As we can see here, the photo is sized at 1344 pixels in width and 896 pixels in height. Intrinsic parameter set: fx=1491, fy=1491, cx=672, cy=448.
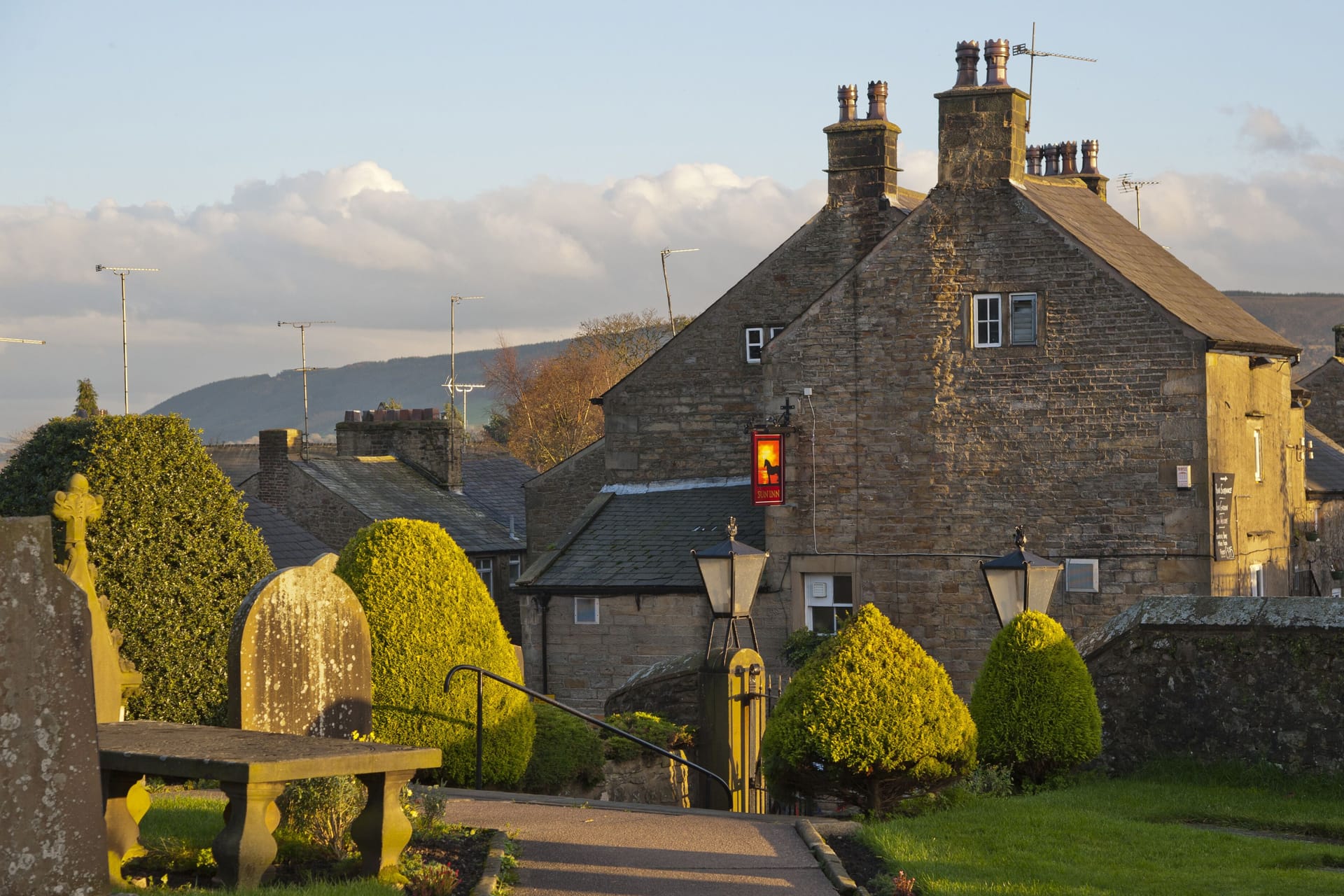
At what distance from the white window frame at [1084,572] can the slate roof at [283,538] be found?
52.0 feet

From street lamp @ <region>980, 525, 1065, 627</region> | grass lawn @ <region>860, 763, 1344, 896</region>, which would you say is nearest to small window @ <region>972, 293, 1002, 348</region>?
street lamp @ <region>980, 525, 1065, 627</region>

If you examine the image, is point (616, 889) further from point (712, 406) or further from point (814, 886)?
point (712, 406)

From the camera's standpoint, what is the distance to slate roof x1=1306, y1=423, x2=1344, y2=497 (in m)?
33.4

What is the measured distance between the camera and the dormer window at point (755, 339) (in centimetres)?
3166

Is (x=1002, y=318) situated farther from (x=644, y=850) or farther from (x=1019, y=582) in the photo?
(x=644, y=850)

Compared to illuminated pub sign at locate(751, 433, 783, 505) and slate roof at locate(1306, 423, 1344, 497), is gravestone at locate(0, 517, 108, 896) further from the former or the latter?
slate roof at locate(1306, 423, 1344, 497)

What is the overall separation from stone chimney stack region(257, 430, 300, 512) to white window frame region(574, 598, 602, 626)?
564 inches

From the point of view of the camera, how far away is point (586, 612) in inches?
1119

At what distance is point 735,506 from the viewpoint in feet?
98.1

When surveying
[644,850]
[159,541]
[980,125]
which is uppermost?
[980,125]

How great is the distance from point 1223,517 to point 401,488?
24437 millimetres

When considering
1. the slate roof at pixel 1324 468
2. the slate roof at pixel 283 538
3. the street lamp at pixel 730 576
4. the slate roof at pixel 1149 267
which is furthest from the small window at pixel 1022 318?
the slate roof at pixel 283 538

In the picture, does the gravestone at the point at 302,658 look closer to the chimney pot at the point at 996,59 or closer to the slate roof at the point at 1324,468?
the chimney pot at the point at 996,59

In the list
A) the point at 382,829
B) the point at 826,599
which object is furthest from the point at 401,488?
the point at 382,829
